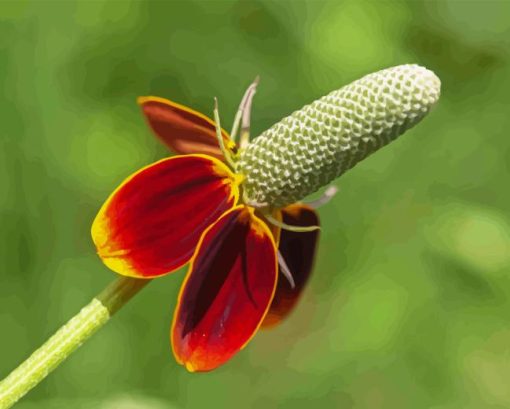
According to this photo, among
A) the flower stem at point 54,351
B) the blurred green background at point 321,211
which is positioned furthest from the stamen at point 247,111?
the blurred green background at point 321,211

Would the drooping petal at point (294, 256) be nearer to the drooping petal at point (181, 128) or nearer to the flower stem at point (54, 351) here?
the drooping petal at point (181, 128)

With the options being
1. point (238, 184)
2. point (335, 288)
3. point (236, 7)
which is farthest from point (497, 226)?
point (238, 184)

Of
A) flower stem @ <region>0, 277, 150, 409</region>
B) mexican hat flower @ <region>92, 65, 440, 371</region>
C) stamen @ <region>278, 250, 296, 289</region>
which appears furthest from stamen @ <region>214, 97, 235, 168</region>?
flower stem @ <region>0, 277, 150, 409</region>

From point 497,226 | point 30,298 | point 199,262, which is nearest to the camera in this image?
point 199,262

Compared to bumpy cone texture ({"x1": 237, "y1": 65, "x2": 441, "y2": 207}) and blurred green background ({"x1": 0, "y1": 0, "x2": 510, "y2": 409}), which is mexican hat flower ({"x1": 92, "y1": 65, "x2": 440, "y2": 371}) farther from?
blurred green background ({"x1": 0, "y1": 0, "x2": 510, "y2": 409})

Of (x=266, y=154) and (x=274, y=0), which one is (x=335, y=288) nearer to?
(x=274, y=0)

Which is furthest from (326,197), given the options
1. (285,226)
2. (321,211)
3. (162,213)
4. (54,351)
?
(321,211)
